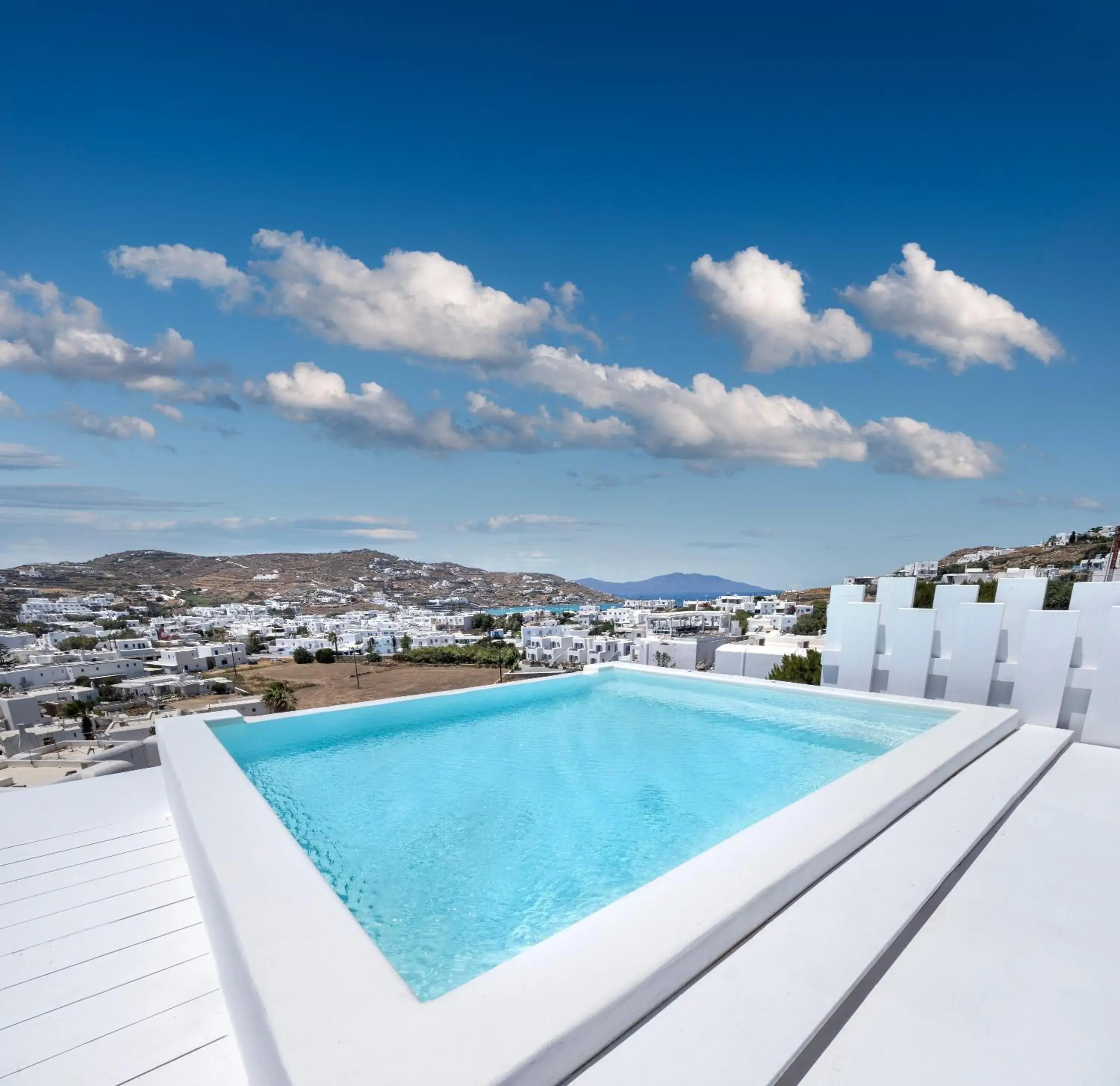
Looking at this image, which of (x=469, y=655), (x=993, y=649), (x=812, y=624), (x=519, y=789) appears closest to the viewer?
(x=519, y=789)

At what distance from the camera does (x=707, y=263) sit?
466 inches

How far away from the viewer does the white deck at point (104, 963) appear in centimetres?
143

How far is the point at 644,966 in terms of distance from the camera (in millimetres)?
1408

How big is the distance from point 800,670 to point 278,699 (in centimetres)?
2572

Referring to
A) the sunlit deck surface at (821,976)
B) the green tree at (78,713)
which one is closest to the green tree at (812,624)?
the sunlit deck surface at (821,976)

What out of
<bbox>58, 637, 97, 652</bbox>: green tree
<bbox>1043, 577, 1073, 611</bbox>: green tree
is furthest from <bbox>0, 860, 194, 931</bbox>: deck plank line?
<bbox>58, 637, 97, 652</bbox>: green tree

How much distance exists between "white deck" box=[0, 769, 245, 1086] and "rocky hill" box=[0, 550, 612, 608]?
220 feet

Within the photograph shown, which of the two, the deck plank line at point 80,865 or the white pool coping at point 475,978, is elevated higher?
the white pool coping at point 475,978

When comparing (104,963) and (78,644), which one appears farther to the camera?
(78,644)

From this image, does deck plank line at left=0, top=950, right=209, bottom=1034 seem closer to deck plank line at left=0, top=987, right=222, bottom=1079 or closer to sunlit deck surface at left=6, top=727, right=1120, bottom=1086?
sunlit deck surface at left=6, top=727, right=1120, bottom=1086

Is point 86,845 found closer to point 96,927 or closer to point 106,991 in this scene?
point 96,927

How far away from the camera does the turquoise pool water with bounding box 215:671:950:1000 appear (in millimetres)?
Result: 2408

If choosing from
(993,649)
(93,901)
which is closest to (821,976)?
(93,901)

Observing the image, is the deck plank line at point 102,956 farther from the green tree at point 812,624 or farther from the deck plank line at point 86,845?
the green tree at point 812,624
